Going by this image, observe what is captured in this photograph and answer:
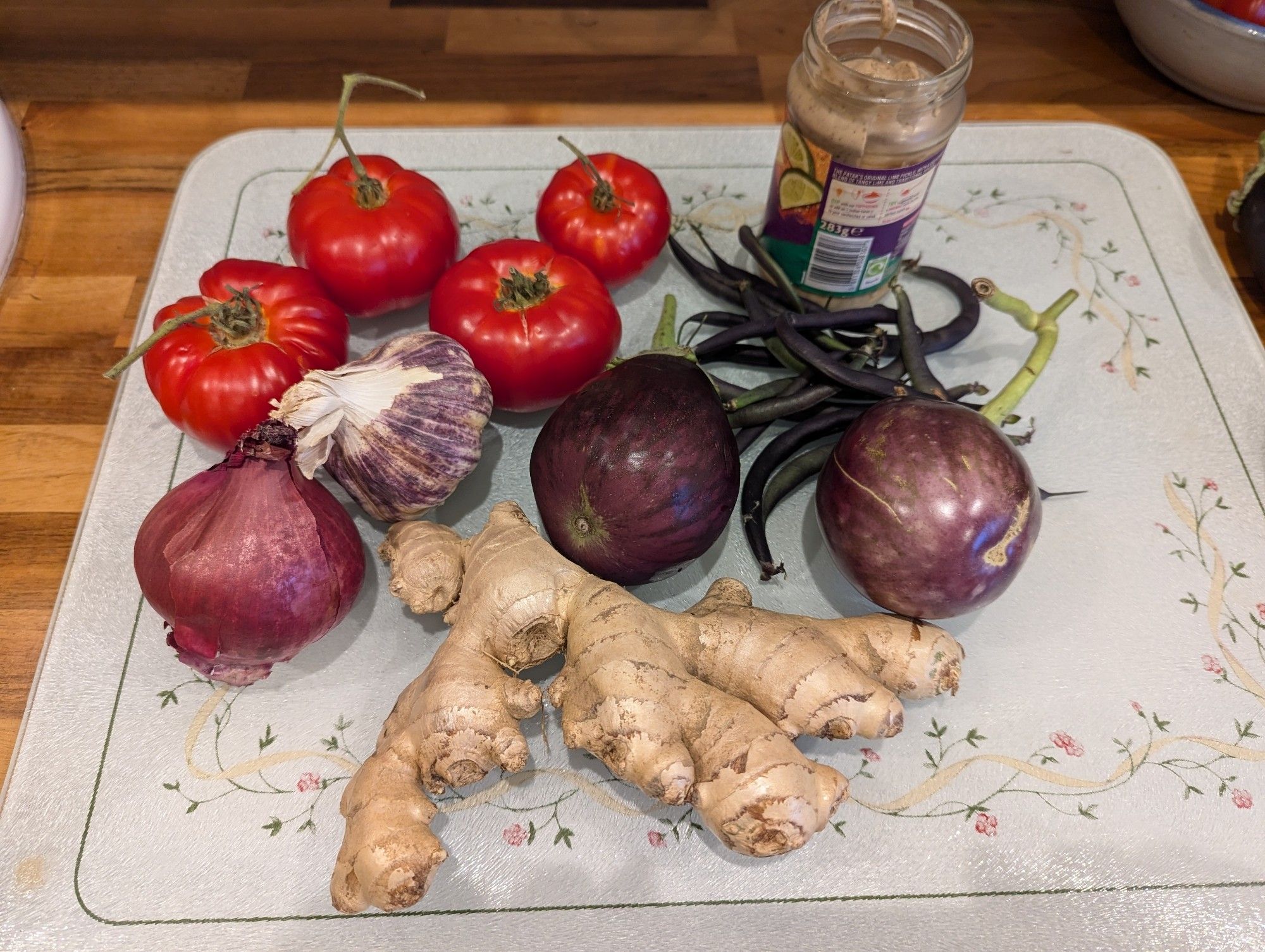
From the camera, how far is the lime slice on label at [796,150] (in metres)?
1.04

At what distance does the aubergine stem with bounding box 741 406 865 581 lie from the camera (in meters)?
1.01

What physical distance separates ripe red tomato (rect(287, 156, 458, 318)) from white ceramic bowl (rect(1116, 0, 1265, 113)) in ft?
4.19

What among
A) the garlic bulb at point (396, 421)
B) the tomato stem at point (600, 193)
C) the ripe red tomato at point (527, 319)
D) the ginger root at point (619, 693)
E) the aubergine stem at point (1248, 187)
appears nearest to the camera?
the ginger root at point (619, 693)

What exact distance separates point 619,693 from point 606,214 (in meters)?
0.68

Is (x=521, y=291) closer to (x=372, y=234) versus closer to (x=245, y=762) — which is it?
(x=372, y=234)

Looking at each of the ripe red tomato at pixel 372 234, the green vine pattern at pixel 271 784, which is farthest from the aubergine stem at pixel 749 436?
the green vine pattern at pixel 271 784

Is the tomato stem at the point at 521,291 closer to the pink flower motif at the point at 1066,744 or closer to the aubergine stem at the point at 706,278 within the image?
the aubergine stem at the point at 706,278

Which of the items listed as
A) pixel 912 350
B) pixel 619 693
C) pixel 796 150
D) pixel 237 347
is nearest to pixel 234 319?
A: pixel 237 347

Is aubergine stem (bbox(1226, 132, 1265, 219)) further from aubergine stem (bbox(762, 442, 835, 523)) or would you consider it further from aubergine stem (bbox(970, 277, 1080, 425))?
aubergine stem (bbox(762, 442, 835, 523))

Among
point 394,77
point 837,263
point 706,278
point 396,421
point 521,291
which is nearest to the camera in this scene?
point 396,421

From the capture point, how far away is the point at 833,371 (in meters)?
1.04

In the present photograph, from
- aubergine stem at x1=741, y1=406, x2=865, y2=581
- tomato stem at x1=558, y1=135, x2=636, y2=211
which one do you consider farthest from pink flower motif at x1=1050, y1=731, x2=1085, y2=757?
tomato stem at x1=558, y1=135, x2=636, y2=211

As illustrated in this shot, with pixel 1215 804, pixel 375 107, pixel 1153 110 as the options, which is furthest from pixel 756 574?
pixel 1153 110

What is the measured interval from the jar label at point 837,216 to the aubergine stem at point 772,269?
2 cm
